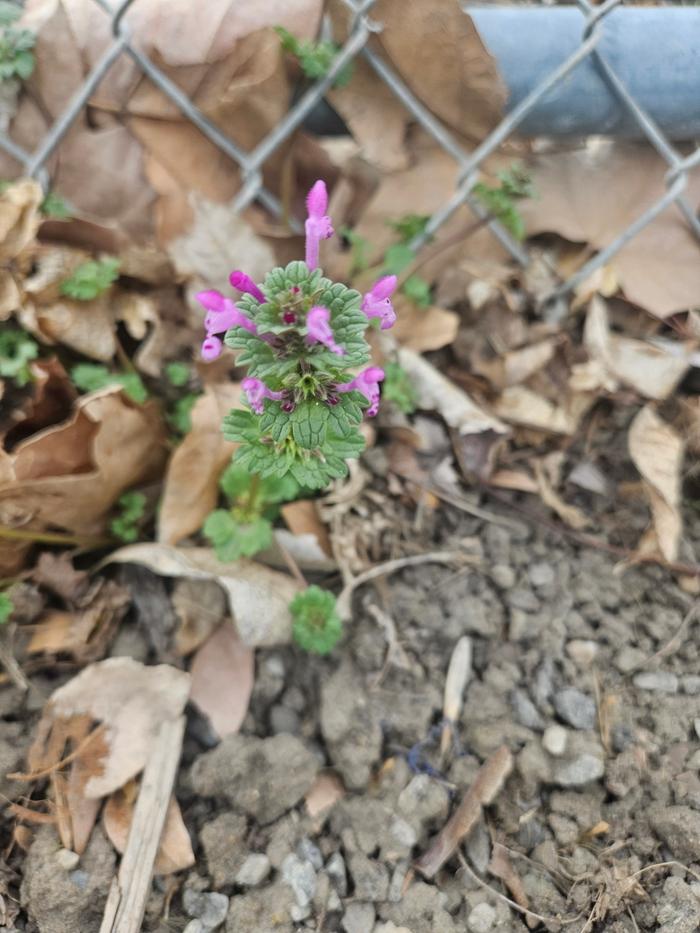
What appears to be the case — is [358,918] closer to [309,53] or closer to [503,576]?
[503,576]

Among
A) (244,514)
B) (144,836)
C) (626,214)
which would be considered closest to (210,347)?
(244,514)

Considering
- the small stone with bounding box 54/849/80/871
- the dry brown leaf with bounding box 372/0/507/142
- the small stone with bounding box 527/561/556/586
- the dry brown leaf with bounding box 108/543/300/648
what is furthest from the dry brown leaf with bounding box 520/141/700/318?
the small stone with bounding box 54/849/80/871

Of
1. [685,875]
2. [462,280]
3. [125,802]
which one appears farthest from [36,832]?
[462,280]

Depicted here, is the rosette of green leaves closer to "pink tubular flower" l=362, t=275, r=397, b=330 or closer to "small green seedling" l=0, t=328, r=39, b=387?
"pink tubular flower" l=362, t=275, r=397, b=330

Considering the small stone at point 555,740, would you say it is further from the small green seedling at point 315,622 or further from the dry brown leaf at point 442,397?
A: the dry brown leaf at point 442,397

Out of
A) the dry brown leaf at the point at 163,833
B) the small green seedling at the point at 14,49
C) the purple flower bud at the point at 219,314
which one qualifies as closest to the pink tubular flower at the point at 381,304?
the purple flower bud at the point at 219,314

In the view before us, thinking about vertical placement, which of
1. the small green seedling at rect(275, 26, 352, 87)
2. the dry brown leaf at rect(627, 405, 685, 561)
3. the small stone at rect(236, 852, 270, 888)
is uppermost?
the small green seedling at rect(275, 26, 352, 87)
